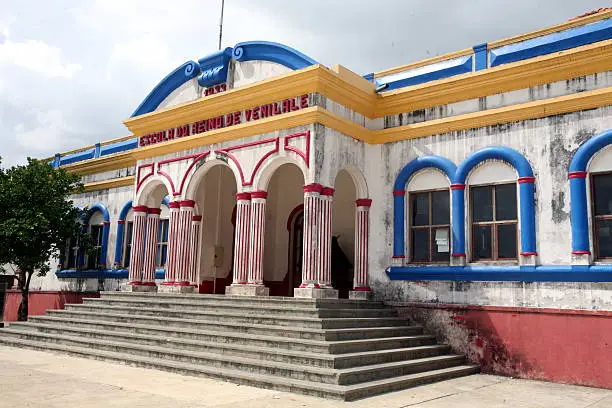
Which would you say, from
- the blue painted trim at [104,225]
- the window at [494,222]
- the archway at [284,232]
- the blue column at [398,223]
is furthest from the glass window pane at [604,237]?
the blue painted trim at [104,225]

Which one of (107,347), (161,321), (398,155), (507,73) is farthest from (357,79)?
(107,347)

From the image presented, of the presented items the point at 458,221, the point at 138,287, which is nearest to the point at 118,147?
the point at 138,287

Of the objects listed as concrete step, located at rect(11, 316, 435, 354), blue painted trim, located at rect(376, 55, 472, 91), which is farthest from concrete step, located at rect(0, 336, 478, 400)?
blue painted trim, located at rect(376, 55, 472, 91)

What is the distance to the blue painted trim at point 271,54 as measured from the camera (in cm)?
1139

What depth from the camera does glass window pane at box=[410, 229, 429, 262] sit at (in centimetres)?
1098

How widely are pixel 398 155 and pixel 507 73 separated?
98.5 inches

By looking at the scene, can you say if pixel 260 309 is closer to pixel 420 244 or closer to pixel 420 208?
pixel 420 244

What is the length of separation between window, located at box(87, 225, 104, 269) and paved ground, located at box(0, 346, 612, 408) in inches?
303

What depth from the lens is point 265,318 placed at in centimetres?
930

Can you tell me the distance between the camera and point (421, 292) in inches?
424

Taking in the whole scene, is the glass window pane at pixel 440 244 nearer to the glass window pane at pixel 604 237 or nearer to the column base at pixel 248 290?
the glass window pane at pixel 604 237

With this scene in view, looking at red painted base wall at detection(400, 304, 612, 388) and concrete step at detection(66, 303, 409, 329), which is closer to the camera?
red painted base wall at detection(400, 304, 612, 388)

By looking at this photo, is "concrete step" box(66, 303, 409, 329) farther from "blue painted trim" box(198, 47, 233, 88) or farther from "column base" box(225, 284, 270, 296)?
"blue painted trim" box(198, 47, 233, 88)

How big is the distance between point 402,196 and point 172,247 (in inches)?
205
